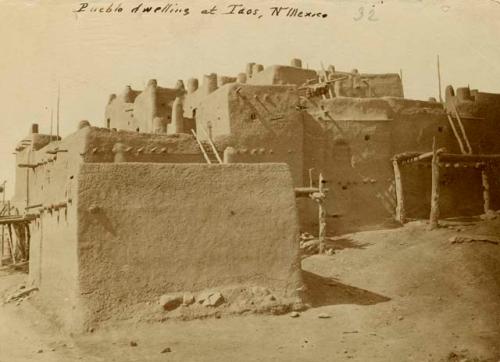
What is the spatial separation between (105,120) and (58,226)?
17.6 m

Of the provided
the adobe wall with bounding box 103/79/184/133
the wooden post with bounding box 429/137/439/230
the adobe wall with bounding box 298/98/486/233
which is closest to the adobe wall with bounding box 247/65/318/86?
the adobe wall with bounding box 298/98/486/233

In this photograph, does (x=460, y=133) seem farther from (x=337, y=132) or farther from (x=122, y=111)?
(x=122, y=111)

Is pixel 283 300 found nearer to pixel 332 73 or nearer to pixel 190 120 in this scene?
pixel 190 120

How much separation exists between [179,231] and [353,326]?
446 centimetres

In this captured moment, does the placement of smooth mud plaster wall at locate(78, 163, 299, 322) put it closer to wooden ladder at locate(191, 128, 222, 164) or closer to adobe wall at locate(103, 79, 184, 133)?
wooden ladder at locate(191, 128, 222, 164)

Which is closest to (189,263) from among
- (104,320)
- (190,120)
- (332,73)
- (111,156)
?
(104,320)

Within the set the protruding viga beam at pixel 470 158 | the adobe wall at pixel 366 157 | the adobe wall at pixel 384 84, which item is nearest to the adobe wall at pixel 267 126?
the adobe wall at pixel 366 157

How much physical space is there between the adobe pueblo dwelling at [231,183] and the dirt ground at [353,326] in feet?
2.24

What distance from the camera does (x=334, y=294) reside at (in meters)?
14.8

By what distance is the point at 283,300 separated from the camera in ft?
43.8

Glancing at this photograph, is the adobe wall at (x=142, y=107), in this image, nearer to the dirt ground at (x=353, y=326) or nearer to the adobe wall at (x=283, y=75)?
the adobe wall at (x=283, y=75)

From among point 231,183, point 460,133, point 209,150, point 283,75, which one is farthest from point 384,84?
point 231,183

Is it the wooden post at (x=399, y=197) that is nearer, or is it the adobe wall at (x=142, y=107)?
the wooden post at (x=399, y=197)

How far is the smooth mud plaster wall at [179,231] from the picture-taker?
1219cm
